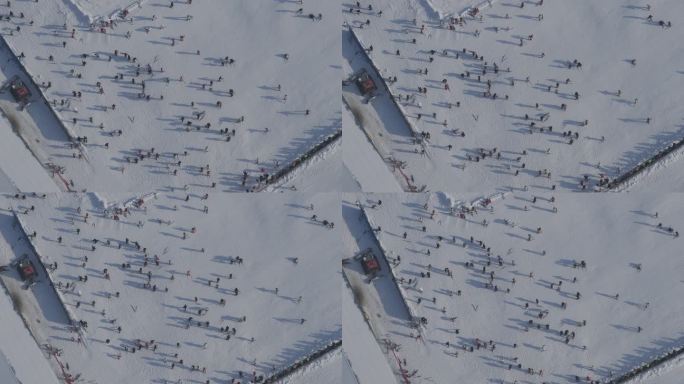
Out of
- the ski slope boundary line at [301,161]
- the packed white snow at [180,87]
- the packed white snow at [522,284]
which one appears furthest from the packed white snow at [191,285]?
the packed white snow at [522,284]

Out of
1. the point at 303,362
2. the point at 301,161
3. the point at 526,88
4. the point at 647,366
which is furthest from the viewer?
the point at 526,88

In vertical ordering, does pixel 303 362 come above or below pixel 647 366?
above

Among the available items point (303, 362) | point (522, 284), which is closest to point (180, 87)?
point (303, 362)

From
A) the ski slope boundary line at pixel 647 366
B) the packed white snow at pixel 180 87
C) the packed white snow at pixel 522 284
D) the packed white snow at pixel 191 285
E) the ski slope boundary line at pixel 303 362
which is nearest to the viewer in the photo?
the ski slope boundary line at pixel 647 366

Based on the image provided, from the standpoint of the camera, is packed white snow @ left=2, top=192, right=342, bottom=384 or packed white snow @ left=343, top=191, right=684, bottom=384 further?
packed white snow @ left=2, top=192, right=342, bottom=384

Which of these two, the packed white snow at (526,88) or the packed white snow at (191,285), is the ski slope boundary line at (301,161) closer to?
the packed white snow at (191,285)

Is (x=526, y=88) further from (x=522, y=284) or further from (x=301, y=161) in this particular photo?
(x=301, y=161)

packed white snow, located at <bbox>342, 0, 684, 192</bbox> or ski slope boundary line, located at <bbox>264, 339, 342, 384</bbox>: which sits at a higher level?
packed white snow, located at <bbox>342, 0, 684, 192</bbox>

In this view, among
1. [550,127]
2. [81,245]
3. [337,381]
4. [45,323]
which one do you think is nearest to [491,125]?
[550,127]

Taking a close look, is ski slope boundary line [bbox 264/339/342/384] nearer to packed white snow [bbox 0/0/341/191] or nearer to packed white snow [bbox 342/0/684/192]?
packed white snow [bbox 0/0/341/191]

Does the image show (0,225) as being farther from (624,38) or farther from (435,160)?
(624,38)

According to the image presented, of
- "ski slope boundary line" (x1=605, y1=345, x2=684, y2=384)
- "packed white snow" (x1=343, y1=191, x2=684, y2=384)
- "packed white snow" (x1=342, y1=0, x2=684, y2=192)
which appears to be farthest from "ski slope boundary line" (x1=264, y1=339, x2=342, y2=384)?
"ski slope boundary line" (x1=605, y1=345, x2=684, y2=384)
